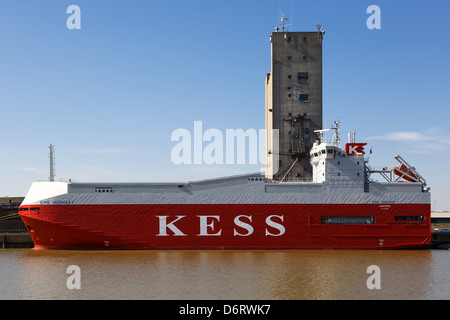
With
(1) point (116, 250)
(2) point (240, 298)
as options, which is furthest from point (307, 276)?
(1) point (116, 250)

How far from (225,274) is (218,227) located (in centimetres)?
987

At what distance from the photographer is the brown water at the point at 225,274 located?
2006 cm

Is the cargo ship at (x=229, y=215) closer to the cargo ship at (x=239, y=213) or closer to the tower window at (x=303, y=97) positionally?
the cargo ship at (x=239, y=213)

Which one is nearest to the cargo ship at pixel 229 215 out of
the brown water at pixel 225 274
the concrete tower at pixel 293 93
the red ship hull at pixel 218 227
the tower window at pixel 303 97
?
the red ship hull at pixel 218 227

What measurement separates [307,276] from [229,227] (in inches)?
443

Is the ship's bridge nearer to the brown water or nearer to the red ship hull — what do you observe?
the red ship hull

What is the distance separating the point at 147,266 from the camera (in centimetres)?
2652

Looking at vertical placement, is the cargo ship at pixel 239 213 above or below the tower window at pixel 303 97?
below

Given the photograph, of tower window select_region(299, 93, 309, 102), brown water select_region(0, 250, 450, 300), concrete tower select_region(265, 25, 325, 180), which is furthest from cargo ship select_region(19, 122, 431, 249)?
tower window select_region(299, 93, 309, 102)

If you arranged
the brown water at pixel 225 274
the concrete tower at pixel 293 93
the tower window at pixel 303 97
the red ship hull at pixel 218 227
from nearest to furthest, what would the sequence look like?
the brown water at pixel 225 274 < the red ship hull at pixel 218 227 < the concrete tower at pixel 293 93 < the tower window at pixel 303 97

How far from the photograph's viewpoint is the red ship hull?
110 feet

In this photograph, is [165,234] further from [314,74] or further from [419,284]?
[314,74]

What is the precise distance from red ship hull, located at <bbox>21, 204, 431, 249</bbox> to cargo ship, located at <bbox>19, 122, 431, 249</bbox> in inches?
3.3

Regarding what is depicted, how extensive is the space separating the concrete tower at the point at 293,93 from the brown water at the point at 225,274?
558 inches
